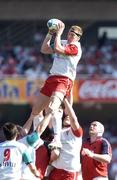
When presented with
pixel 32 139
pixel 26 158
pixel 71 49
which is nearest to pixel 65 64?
pixel 71 49

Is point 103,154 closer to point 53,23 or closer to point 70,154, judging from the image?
point 70,154

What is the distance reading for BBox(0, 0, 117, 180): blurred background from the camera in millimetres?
25672

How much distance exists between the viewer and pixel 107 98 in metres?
25.9

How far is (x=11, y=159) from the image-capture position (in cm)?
930

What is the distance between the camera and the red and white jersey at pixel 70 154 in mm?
10281

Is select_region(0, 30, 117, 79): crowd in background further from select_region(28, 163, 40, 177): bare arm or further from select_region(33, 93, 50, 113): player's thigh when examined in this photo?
select_region(28, 163, 40, 177): bare arm

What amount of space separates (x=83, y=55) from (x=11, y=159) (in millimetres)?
18616

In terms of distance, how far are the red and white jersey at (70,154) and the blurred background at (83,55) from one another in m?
15.1

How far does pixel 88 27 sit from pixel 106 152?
19.8m

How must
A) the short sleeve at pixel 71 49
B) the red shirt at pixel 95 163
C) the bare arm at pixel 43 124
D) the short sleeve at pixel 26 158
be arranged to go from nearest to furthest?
1. the short sleeve at pixel 26 158
2. the bare arm at pixel 43 124
3. the short sleeve at pixel 71 49
4. the red shirt at pixel 95 163

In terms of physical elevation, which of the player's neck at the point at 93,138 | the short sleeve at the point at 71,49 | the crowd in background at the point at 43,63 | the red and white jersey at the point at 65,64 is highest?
the crowd in background at the point at 43,63

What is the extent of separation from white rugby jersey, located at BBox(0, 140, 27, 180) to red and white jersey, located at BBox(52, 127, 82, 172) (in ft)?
3.42

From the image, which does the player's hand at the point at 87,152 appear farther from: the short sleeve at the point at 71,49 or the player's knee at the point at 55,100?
the short sleeve at the point at 71,49

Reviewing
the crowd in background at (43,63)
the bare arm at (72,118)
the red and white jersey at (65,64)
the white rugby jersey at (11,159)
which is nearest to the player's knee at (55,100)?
the bare arm at (72,118)
